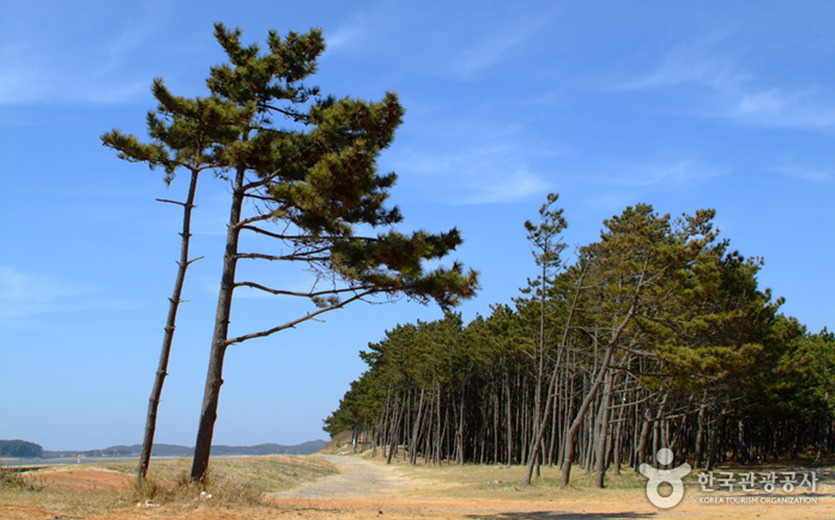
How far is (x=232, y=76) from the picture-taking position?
14.4m

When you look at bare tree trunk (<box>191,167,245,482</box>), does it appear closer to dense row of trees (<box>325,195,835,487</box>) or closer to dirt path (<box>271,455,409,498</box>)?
dirt path (<box>271,455,409,498</box>)

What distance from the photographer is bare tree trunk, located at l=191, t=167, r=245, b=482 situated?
41.0 ft

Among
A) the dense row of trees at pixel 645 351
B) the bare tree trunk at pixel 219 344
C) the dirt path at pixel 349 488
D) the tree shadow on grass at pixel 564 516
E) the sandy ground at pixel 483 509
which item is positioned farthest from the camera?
the dirt path at pixel 349 488

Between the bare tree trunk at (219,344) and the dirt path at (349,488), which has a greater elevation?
the bare tree trunk at (219,344)

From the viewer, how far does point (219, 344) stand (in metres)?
13.2

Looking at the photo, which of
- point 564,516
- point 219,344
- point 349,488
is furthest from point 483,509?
point 349,488

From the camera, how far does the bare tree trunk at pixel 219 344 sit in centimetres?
1248

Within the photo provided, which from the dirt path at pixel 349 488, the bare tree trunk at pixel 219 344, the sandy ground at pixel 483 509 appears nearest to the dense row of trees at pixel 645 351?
the sandy ground at pixel 483 509

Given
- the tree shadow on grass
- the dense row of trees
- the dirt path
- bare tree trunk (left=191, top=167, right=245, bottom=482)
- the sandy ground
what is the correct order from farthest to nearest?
1. the dirt path
2. the dense row of trees
3. the tree shadow on grass
4. bare tree trunk (left=191, top=167, right=245, bottom=482)
5. the sandy ground

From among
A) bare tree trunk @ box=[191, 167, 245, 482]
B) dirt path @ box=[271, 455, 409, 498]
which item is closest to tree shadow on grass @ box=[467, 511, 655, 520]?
bare tree trunk @ box=[191, 167, 245, 482]

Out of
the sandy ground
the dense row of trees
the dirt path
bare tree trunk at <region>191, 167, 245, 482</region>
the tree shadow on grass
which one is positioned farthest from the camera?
the dirt path

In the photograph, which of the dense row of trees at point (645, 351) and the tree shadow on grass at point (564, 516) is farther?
the dense row of trees at point (645, 351)

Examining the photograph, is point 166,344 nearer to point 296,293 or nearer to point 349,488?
point 296,293

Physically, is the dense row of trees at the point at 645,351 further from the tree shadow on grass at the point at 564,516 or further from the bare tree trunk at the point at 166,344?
the bare tree trunk at the point at 166,344
